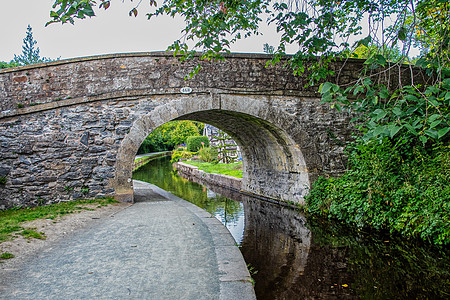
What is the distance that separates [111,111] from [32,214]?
2.62 m

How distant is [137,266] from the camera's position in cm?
330

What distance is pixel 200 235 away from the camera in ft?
14.9

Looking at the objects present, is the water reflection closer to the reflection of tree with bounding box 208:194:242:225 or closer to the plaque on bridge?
the reflection of tree with bounding box 208:194:242:225

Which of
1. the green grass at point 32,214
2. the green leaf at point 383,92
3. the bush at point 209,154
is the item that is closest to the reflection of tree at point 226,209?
the green grass at point 32,214

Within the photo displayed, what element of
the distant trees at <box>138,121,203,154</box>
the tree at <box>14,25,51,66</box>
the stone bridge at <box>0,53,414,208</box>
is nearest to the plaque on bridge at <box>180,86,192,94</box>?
the stone bridge at <box>0,53,414,208</box>

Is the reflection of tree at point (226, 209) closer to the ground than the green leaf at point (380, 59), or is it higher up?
closer to the ground

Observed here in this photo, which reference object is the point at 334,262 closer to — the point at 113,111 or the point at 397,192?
the point at 397,192

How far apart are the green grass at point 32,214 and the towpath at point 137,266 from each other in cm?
66

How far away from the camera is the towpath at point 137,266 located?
2705 mm

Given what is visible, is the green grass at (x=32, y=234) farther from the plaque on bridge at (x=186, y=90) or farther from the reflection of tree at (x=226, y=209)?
the plaque on bridge at (x=186, y=90)

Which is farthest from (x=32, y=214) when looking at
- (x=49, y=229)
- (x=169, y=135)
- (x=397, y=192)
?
(x=169, y=135)

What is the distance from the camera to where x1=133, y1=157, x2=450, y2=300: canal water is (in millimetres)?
3691

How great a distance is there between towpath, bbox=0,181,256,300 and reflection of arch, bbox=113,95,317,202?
7.60 feet

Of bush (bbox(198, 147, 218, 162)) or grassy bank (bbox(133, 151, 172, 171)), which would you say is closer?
bush (bbox(198, 147, 218, 162))
